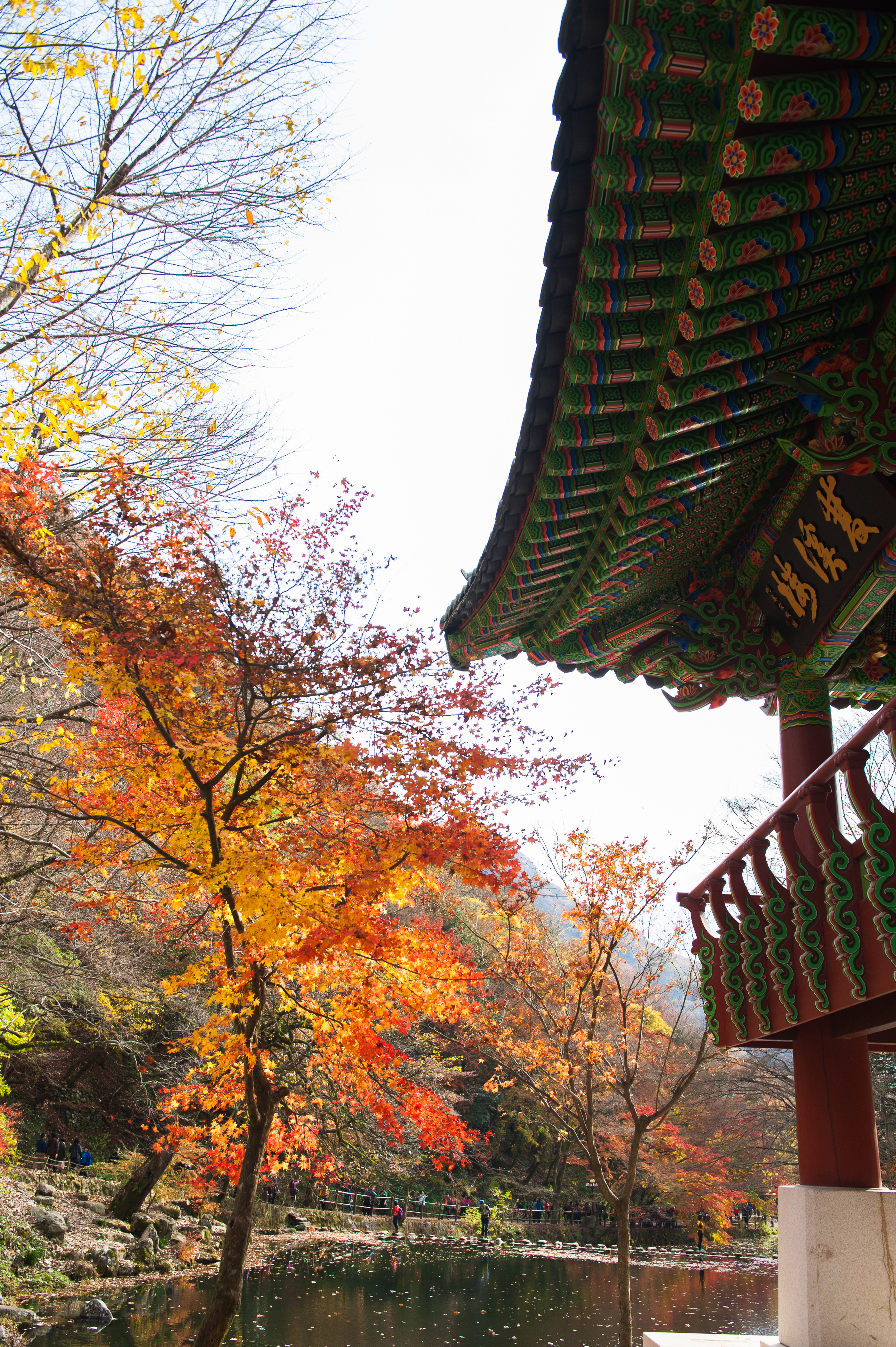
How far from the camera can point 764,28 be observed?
2.12 m

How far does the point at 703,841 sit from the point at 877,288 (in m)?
7.76

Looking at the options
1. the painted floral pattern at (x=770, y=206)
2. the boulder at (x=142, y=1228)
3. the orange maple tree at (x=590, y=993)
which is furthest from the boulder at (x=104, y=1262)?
the painted floral pattern at (x=770, y=206)

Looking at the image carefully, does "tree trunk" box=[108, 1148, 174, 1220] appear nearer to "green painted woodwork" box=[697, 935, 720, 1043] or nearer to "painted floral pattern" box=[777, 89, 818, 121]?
"green painted woodwork" box=[697, 935, 720, 1043]

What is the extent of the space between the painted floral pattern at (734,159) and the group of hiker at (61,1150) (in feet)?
73.4

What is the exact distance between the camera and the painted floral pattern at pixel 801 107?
2.26 metres

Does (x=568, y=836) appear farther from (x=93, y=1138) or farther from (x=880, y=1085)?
(x=93, y=1138)

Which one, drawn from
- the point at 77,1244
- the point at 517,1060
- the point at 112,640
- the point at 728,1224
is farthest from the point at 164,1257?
the point at 728,1224

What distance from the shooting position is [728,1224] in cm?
2684

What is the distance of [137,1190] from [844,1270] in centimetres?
1650

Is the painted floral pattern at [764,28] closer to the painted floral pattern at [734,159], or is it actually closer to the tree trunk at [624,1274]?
the painted floral pattern at [734,159]

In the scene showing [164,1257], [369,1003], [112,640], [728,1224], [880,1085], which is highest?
[112,640]

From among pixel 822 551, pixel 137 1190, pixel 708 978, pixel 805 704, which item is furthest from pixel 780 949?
pixel 137 1190

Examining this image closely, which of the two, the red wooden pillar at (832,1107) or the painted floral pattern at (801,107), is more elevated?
the painted floral pattern at (801,107)

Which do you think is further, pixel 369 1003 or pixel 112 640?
pixel 369 1003
